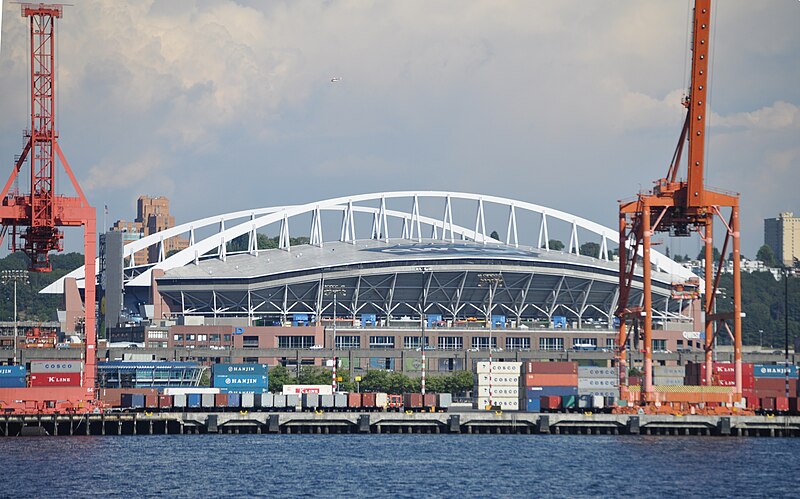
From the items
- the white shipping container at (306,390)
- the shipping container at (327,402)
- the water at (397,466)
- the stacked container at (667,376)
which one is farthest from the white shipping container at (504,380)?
the water at (397,466)

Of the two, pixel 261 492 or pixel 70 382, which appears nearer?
pixel 261 492

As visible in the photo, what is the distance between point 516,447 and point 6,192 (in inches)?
2174

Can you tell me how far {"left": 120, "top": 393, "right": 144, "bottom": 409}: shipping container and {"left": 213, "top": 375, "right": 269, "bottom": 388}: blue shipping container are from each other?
1244cm

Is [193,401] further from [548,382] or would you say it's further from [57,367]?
[548,382]

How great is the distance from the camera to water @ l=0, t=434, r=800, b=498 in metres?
95.2

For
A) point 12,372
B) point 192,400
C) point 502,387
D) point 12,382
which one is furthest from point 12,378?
point 502,387

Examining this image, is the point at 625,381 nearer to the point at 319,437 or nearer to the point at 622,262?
the point at 622,262

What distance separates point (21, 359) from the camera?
193 metres

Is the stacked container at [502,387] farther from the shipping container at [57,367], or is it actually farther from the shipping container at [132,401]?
the shipping container at [57,367]

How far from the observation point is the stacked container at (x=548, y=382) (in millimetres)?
151750

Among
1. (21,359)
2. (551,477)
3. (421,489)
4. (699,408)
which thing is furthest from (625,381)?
(21,359)

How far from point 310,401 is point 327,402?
174cm

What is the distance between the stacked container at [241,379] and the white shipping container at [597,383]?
113 feet

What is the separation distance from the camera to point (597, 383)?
513 feet
